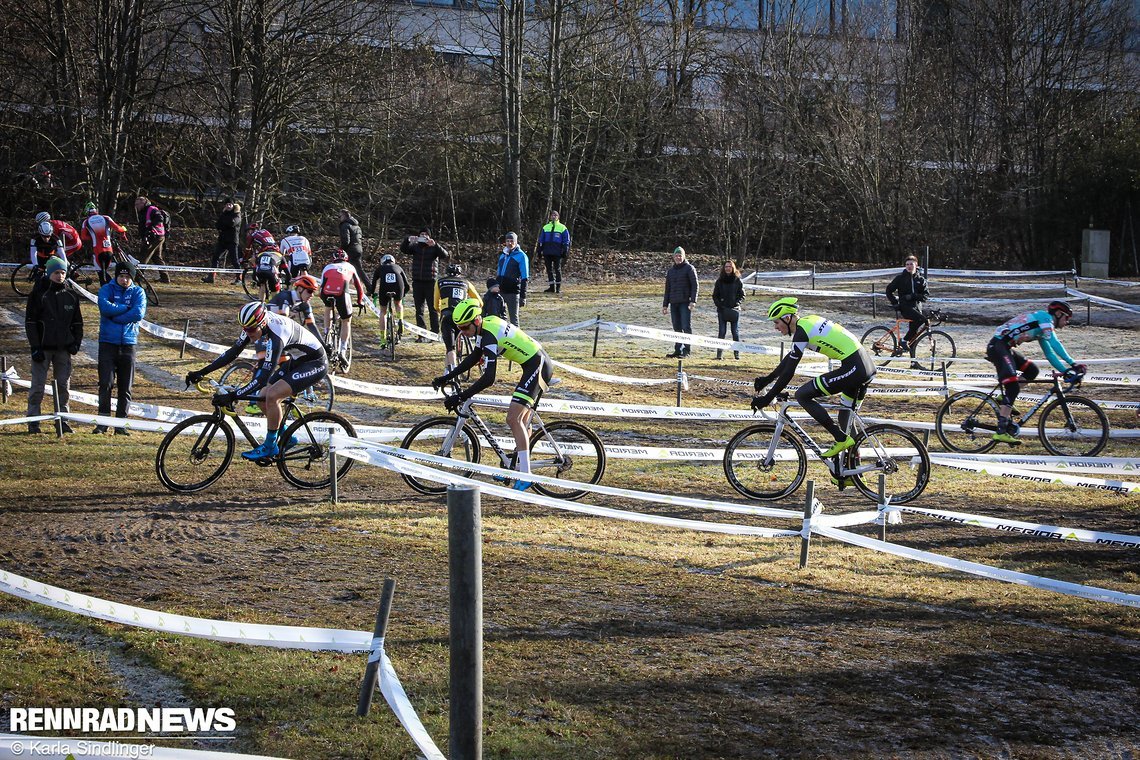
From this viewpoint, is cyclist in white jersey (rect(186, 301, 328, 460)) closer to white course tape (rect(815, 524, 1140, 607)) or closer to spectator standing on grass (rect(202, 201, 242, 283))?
white course tape (rect(815, 524, 1140, 607))

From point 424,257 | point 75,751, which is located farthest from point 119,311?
point 75,751

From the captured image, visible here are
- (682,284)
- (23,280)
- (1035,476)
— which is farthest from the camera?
(23,280)

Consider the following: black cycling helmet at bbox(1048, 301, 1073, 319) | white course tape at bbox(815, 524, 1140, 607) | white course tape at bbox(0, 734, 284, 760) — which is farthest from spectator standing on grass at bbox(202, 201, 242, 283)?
white course tape at bbox(0, 734, 284, 760)

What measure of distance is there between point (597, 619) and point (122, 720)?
127 inches

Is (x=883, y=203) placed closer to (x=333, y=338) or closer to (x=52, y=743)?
(x=333, y=338)

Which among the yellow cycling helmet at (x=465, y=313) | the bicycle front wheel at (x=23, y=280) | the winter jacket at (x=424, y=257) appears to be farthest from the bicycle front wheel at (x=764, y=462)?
the bicycle front wheel at (x=23, y=280)

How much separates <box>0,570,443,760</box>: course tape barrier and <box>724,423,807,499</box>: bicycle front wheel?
262 inches

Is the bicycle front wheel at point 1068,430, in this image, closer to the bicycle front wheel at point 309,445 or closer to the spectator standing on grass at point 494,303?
the bicycle front wheel at point 309,445

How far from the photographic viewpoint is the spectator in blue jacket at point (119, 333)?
1403 cm

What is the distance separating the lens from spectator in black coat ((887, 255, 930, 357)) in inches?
818

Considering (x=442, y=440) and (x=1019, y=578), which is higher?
(x=442, y=440)

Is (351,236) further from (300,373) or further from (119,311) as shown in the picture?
(300,373)

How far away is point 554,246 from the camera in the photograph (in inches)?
1151

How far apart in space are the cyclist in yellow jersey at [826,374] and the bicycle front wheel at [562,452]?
172cm
